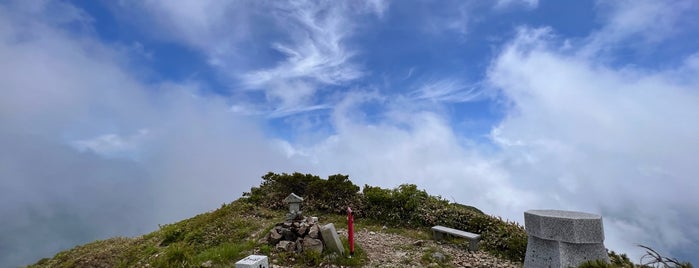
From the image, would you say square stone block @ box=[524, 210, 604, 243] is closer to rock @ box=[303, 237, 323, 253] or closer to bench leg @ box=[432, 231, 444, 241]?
bench leg @ box=[432, 231, 444, 241]

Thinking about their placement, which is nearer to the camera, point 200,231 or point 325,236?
point 325,236

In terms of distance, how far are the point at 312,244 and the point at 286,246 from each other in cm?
70

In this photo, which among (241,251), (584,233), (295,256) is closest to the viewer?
(584,233)

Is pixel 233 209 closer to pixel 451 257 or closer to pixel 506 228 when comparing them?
pixel 451 257

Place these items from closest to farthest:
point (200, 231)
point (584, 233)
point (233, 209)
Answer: point (584, 233)
point (200, 231)
point (233, 209)

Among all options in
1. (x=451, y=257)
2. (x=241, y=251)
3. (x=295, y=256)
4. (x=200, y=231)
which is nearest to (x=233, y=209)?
(x=200, y=231)

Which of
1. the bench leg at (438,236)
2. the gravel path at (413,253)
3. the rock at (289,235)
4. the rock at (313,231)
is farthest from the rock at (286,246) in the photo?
the bench leg at (438,236)

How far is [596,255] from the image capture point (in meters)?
7.20

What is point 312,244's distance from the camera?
8922 mm

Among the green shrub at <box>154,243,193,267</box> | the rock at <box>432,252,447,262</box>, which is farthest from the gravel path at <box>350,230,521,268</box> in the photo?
the green shrub at <box>154,243,193,267</box>

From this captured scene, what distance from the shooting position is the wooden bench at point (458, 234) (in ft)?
33.9

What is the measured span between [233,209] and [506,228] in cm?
1030

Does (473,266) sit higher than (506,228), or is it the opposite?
(506,228)

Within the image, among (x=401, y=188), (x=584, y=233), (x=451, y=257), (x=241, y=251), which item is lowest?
(x=241, y=251)
